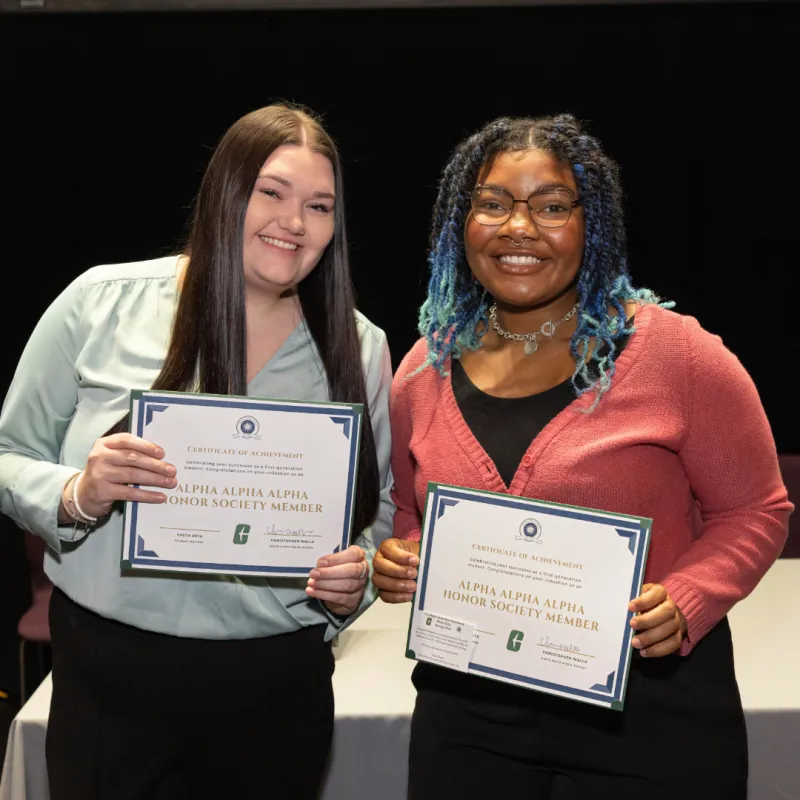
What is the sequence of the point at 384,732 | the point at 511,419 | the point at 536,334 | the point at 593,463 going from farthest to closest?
the point at 384,732 → the point at 536,334 → the point at 511,419 → the point at 593,463

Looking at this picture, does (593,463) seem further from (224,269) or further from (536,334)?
(224,269)

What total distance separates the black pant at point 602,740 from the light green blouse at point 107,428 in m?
0.35

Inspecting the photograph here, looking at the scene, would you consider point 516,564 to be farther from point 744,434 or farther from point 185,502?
point 185,502

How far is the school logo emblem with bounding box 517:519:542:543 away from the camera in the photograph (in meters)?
1.70

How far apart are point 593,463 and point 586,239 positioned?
484 mm

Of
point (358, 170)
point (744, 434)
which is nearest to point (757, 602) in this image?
point (744, 434)

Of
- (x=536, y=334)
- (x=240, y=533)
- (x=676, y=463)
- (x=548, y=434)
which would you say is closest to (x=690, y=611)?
(x=676, y=463)

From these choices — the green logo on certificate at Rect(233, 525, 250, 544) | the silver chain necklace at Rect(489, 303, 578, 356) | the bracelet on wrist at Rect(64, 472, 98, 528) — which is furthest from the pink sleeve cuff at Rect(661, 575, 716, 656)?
the bracelet on wrist at Rect(64, 472, 98, 528)

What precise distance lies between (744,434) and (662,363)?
21cm

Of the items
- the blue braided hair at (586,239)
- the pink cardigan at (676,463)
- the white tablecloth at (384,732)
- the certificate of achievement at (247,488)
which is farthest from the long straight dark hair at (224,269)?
the white tablecloth at (384,732)

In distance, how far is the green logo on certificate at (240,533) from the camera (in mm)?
1800

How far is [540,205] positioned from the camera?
1.92m

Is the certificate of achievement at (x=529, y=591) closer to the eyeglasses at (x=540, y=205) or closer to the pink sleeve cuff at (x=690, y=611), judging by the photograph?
the pink sleeve cuff at (x=690, y=611)

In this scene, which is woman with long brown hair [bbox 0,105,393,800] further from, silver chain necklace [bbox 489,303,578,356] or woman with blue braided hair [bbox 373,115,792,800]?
silver chain necklace [bbox 489,303,578,356]
